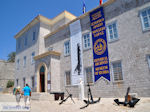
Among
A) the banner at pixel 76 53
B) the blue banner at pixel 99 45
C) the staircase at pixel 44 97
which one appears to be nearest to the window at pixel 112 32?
the blue banner at pixel 99 45

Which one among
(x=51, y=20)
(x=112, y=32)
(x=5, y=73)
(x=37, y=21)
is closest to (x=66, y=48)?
(x=112, y=32)

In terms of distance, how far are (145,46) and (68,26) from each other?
953cm

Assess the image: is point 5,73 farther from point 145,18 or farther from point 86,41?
point 145,18

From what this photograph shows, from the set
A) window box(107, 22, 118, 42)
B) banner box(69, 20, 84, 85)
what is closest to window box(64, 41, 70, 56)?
banner box(69, 20, 84, 85)

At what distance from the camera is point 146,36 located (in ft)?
34.3

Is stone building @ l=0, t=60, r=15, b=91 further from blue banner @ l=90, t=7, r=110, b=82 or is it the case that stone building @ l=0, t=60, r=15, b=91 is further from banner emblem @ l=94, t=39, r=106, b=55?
banner emblem @ l=94, t=39, r=106, b=55

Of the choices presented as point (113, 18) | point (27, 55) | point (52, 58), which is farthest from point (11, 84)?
point (113, 18)

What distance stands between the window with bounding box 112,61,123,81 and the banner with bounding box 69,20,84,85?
3518 millimetres

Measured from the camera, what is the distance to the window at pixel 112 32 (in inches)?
490

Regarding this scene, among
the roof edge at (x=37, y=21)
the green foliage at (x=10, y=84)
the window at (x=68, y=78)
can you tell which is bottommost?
the green foliage at (x=10, y=84)

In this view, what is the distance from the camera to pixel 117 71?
38.6 feet

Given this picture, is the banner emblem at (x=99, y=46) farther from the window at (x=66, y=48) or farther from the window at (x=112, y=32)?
the window at (x=66, y=48)

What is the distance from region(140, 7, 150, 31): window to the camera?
10.5 meters

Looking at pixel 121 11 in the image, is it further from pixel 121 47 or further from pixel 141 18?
pixel 121 47
